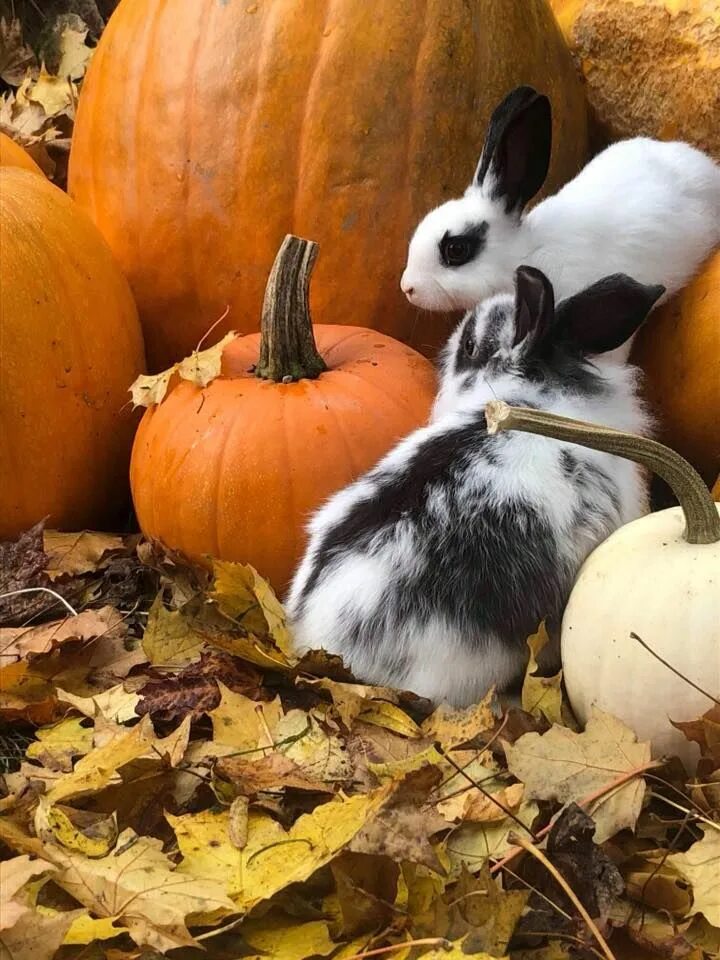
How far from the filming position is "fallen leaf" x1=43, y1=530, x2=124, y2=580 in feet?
8.29

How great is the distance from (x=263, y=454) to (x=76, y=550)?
59 cm

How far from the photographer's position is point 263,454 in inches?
91.7

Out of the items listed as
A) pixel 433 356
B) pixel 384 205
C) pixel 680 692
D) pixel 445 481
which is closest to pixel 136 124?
pixel 384 205

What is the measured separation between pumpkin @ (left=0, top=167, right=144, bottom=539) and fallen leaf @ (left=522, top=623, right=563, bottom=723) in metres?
1.34

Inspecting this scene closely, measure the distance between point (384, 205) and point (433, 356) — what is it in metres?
0.44

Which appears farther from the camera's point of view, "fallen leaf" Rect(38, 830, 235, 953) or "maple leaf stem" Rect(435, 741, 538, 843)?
"maple leaf stem" Rect(435, 741, 538, 843)

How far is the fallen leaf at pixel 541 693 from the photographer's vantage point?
1869 mm

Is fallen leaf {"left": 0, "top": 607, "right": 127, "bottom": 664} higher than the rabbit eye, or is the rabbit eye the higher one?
the rabbit eye

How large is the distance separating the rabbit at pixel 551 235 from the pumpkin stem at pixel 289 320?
0.37 m

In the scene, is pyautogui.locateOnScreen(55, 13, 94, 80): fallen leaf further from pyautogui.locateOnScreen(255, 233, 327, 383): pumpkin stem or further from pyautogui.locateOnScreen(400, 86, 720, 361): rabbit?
pyautogui.locateOnScreen(255, 233, 327, 383): pumpkin stem

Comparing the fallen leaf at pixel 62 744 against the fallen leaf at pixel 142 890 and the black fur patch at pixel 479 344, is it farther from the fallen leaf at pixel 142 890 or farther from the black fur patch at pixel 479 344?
the black fur patch at pixel 479 344

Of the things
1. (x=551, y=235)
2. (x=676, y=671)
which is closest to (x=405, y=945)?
(x=676, y=671)

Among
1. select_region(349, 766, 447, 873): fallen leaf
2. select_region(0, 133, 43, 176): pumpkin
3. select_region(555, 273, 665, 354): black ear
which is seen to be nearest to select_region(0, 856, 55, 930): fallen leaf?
select_region(349, 766, 447, 873): fallen leaf

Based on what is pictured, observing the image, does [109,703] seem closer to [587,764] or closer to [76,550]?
[76,550]
